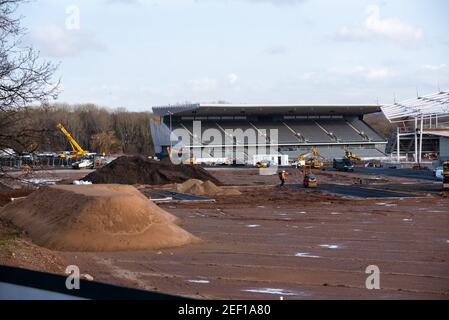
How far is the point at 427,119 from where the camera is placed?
9906cm

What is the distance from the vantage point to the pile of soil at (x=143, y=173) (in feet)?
167

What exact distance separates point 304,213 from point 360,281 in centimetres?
1640

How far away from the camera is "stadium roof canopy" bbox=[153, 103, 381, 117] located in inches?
3841

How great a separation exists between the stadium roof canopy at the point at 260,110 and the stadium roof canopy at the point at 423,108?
1194cm

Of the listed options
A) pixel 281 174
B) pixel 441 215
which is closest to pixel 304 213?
pixel 441 215

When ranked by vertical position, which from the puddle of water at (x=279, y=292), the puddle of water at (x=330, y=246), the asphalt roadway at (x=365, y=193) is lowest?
the puddle of water at (x=330, y=246)

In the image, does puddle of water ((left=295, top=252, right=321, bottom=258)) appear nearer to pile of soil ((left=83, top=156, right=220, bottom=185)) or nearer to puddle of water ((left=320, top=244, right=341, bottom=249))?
puddle of water ((left=320, top=244, right=341, bottom=249))

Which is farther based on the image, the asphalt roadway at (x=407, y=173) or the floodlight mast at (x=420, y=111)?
the floodlight mast at (x=420, y=111)

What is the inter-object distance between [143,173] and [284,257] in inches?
1451

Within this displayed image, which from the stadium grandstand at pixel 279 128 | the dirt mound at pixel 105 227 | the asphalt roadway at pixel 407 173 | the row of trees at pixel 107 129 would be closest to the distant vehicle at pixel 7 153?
the dirt mound at pixel 105 227

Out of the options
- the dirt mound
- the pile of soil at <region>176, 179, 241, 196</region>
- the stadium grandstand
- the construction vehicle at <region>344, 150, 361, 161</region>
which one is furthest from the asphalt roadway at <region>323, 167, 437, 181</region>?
the dirt mound

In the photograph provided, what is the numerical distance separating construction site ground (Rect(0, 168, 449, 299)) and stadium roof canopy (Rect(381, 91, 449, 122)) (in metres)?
59.9

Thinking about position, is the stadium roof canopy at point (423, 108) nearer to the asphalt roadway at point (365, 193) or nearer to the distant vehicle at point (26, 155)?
the asphalt roadway at point (365, 193)

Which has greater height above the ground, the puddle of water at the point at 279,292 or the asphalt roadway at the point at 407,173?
the asphalt roadway at the point at 407,173
